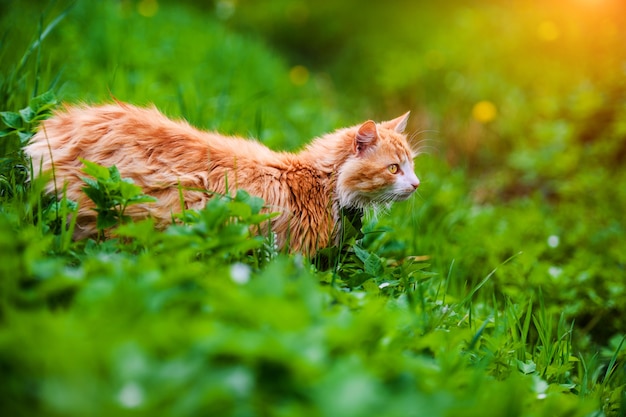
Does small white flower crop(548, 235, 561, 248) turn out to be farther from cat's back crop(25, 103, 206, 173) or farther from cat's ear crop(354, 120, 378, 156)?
cat's back crop(25, 103, 206, 173)

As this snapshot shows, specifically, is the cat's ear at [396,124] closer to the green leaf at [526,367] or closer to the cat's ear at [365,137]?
the cat's ear at [365,137]

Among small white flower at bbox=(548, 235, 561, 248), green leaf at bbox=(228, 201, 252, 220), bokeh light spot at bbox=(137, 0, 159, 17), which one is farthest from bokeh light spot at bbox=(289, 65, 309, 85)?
green leaf at bbox=(228, 201, 252, 220)

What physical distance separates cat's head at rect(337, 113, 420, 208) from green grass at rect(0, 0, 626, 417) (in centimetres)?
19

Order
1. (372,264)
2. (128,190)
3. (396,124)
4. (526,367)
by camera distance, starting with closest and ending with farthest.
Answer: (128,190), (526,367), (372,264), (396,124)

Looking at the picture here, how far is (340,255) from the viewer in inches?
95.8

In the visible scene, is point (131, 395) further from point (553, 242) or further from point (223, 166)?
Result: point (553, 242)

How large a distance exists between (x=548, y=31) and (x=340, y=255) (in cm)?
552

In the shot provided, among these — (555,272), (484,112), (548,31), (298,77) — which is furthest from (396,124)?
(548,31)

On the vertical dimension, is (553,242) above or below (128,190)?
below

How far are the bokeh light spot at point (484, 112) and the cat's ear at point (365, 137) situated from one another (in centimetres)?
347

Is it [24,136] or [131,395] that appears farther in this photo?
[24,136]

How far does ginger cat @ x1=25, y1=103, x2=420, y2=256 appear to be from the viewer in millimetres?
2275

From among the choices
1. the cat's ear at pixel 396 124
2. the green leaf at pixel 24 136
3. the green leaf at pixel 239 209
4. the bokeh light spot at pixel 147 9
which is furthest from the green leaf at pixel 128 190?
the bokeh light spot at pixel 147 9

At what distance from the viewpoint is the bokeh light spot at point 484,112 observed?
5.77 meters
